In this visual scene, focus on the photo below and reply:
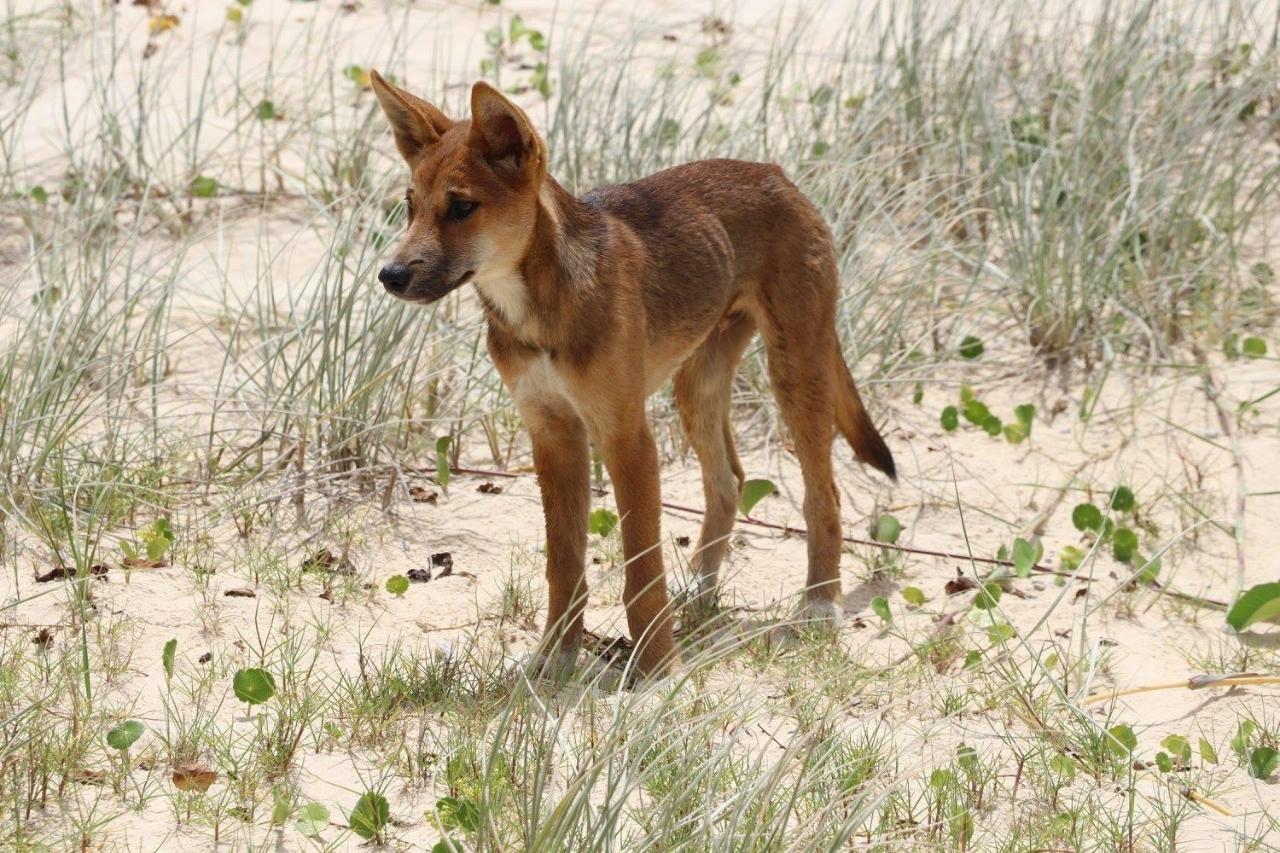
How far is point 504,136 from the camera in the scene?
178 inches

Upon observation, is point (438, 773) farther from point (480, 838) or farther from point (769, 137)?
point (769, 137)

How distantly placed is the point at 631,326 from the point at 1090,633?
189 centimetres

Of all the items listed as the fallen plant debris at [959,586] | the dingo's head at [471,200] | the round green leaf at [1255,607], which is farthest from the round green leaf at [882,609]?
the dingo's head at [471,200]

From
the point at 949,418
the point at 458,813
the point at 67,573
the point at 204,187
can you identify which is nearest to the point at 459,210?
the point at 458,813

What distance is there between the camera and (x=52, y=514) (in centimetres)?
553

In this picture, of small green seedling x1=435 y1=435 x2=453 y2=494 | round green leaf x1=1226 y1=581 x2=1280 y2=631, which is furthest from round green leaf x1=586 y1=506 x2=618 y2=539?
round green leaf x1=1226 y1=581 x2=1280 y2=631

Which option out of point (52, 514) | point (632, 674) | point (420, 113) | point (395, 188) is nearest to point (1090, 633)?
point (632, 674)

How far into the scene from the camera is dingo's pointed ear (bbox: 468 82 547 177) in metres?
4.43

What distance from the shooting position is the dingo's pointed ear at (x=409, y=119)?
464cm

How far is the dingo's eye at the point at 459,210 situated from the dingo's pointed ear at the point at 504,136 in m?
0.16

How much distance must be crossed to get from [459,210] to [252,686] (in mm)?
1420

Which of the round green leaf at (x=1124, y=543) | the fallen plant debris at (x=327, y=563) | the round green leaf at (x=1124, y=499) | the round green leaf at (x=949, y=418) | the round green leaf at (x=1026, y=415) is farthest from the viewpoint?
the round green leaf at (x=949, y=418)

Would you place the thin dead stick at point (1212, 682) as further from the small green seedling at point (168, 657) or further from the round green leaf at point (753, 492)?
the small green seedling at point (168, 657)

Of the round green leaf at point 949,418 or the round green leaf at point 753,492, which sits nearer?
the round green leaf at point 753,492
